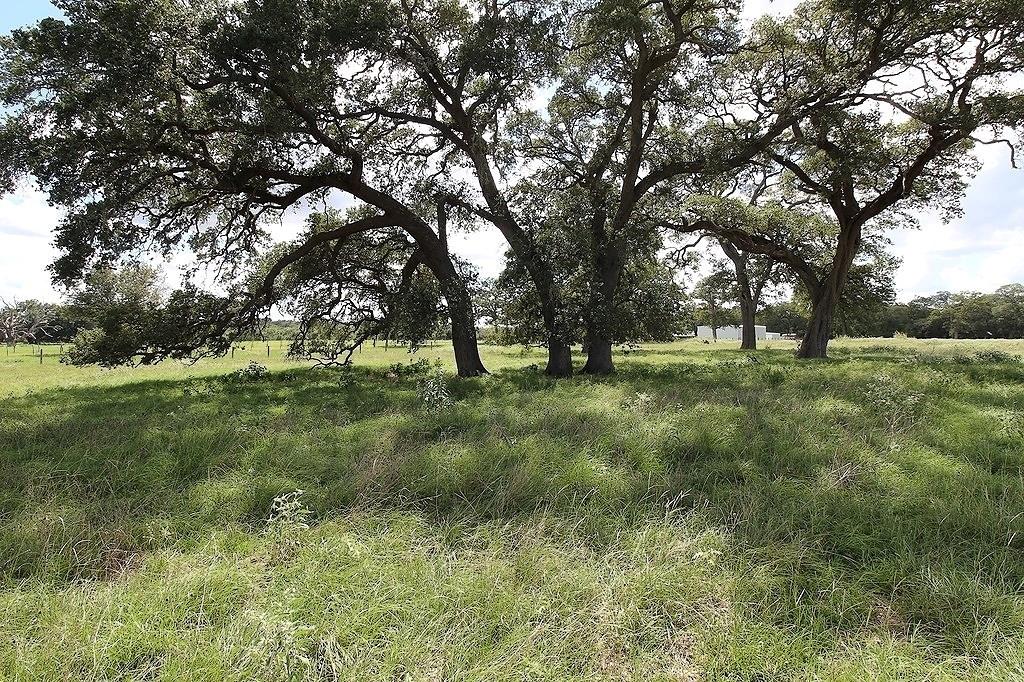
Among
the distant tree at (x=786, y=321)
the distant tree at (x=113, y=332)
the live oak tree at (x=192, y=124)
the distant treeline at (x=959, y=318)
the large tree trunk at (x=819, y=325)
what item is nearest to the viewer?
the live oak tree at (x=192, y=124)

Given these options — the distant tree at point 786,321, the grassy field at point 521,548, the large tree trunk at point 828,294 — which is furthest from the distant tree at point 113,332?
the distant tree at point 786,321


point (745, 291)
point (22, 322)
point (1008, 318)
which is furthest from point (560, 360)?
point (1008, 318)

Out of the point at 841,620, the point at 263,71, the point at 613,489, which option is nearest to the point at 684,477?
the point at 613,489

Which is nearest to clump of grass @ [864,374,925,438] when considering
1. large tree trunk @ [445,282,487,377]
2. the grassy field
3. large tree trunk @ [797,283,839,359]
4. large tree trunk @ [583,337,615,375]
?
the grassy field

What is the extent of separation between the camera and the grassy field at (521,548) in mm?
2771

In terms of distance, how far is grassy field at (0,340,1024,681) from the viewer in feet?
9.09

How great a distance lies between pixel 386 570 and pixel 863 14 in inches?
663

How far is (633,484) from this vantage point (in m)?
4.90

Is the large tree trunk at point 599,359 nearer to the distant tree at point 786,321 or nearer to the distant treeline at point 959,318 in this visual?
the distant tree at point 786,321

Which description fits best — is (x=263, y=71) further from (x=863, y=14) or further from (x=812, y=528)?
(x=863, y=14)

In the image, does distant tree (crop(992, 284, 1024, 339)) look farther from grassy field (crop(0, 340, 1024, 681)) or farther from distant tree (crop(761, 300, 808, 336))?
grassy field (crop(0, 340, 1024, 681))

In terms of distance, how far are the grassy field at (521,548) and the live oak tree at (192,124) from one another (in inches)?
268

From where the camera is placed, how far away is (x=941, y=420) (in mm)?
6824

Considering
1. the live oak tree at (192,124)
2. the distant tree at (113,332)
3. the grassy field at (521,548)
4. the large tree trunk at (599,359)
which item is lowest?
the grassy field at (521,548)
